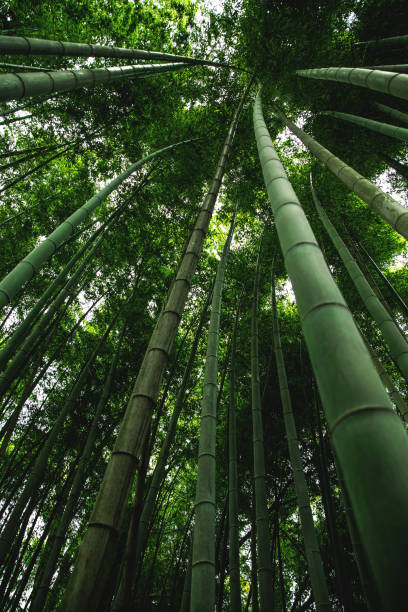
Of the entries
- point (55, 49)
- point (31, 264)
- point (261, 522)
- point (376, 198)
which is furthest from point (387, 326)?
point (55, 49)

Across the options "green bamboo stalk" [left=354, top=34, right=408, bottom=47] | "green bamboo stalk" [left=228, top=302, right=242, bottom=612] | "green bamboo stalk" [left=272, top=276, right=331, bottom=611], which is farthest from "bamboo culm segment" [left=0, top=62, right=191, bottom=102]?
"green bamboo stalk" [left=354, top=34, right=408, bottom=47]

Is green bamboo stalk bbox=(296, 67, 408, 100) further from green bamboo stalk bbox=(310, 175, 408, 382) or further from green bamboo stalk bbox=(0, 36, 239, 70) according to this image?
green bamboo stalk bbox=(0, 36, 239, 70)

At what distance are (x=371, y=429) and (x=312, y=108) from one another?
587cm

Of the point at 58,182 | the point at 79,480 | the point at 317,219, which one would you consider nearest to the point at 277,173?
the point at 79,480

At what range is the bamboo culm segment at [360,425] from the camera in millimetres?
438

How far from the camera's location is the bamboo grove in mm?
897

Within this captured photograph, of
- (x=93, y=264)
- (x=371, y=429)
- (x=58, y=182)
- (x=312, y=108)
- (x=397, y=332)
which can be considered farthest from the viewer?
(x=58, y=182)

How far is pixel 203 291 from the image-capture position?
20.6 feet

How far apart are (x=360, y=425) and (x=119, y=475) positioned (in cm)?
67

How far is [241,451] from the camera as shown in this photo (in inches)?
244

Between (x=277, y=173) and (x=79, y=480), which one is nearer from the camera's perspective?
(x=277, y=173)

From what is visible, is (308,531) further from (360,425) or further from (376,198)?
(376,198)

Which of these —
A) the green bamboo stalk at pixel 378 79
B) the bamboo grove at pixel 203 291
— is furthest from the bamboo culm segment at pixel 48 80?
the green bamboo stalk at pixel 378 79

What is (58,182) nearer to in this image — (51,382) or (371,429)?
(51,382)
